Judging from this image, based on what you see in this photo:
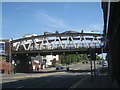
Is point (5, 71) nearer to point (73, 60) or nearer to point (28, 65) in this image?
point (28, 65)

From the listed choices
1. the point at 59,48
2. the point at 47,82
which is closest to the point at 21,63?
the point at 59,48

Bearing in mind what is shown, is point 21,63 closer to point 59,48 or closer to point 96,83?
point 59,48

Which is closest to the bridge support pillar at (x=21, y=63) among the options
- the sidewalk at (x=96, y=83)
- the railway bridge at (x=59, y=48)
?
the railway bridge at (x=59, y=48)

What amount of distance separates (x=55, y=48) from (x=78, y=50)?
7665 mm

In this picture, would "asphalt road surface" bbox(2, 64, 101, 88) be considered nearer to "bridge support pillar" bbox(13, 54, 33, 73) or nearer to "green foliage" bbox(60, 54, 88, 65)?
"bridge support pillar" bbox(13, 54, 33, 73)

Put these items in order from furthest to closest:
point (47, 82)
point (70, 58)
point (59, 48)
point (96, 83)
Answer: point (70, 58), point (59, 48), point (47, 82), point (96, 83)

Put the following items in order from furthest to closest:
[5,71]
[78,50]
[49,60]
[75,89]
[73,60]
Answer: [73,60] < [49,60] < [5,71] < [78,50] < [75,89]

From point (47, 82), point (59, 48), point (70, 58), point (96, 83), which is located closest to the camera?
point (96, 83)

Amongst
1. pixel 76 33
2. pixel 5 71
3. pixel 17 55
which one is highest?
pixel 76 33

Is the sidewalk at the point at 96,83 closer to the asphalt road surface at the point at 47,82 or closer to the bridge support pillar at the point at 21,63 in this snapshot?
the asphalt road surface at the point at 47,82

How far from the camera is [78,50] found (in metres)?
67.8

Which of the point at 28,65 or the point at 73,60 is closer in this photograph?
the point at 28,65

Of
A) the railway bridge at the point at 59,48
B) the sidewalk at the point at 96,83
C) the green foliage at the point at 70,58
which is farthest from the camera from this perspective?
the green foliage at the point at 70,58

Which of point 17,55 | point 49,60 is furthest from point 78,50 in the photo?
point 49,60
